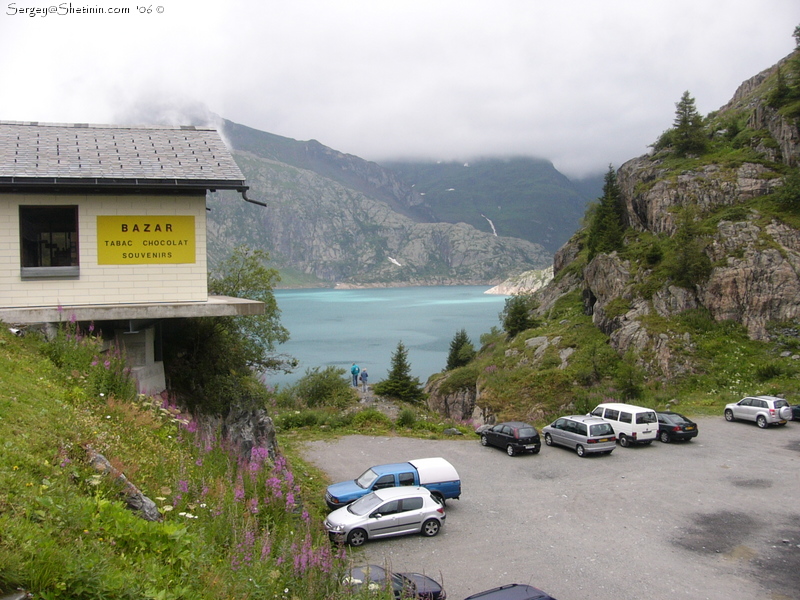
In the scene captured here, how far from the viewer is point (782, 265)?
31.8 meters

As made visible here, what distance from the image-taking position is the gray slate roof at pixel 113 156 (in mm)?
13156

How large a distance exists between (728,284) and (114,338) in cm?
3128

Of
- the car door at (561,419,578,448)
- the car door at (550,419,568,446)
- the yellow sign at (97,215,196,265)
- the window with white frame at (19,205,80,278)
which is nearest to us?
the yellow sign at (97,215,196,265)

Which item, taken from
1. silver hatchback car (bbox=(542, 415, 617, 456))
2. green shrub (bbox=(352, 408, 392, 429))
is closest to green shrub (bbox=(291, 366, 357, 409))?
green shrub (bbox=(352, 408, 392, 429))

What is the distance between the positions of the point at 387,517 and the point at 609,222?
33.4 metres

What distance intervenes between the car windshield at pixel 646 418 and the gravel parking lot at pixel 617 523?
961mm

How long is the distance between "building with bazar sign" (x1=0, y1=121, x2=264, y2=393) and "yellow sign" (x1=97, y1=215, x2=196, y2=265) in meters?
0.02

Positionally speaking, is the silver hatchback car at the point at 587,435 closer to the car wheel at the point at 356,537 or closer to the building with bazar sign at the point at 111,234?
the car wheel at the point at 356,537

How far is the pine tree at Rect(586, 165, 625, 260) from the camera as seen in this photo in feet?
133

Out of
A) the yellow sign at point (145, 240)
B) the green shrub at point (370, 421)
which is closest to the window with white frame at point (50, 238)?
the yellow sign at point (145, 240)

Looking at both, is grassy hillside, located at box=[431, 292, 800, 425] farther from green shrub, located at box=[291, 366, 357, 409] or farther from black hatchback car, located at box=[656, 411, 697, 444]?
green shrub, located at box=[291, 366, 357, 409]

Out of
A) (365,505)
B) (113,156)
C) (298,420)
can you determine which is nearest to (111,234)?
(113,156)

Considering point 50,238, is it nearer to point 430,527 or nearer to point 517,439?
point 430,527

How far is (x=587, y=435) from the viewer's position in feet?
67.3
